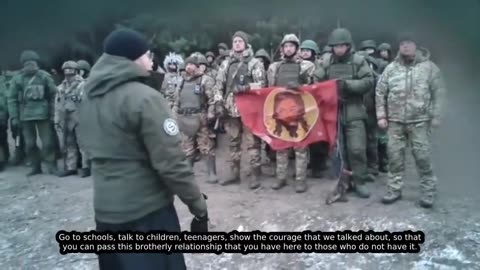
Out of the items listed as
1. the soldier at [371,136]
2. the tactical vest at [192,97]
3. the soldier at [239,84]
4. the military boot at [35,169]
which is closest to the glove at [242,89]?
the soldier at [239,84]

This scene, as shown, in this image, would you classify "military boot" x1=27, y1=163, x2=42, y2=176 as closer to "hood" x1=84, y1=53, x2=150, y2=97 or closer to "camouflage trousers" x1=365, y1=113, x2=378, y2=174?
"camouflage trousers" x1=365, y1=113, x2=378, y2=174

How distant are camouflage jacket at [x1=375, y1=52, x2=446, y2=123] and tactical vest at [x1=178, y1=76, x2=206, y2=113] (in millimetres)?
2710

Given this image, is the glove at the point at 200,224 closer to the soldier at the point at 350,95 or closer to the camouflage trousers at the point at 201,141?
the soldier at the point at 350,95

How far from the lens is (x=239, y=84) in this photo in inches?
244

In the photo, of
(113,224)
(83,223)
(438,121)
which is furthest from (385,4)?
(113,224)

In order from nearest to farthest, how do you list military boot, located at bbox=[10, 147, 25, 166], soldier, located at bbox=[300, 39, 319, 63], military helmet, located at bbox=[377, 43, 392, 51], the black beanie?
the black beanie
soldier, located at bbox=[300, 39, 319, 63]
military helmet, located at bbox=[377, 43, 392, 51]
military boot, located at bbox=[10, 147, 25, 166]

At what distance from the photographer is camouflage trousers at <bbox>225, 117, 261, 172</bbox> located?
247 inches

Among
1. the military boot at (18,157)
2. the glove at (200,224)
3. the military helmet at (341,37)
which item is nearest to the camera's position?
the glove at (200,224)

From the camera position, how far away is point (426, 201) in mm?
5156

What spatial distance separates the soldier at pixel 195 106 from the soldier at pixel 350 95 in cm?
171

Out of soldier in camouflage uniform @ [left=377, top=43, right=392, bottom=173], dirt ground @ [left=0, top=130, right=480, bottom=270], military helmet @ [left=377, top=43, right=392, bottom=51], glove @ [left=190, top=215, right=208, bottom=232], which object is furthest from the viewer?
military helmet @ [left=377, top=43, right=392, bottom=51]

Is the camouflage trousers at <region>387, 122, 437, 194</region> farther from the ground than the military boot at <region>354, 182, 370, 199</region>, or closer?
farther from the ground

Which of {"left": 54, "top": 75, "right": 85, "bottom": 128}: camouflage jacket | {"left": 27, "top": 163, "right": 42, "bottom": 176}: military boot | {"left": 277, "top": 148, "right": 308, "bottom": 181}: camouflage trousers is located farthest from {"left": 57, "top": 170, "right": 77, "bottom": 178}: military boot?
{"left": 277, "top": 148, "right": 308, "bottom": 181}: camouflage trousers

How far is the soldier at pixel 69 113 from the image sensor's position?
757cm
